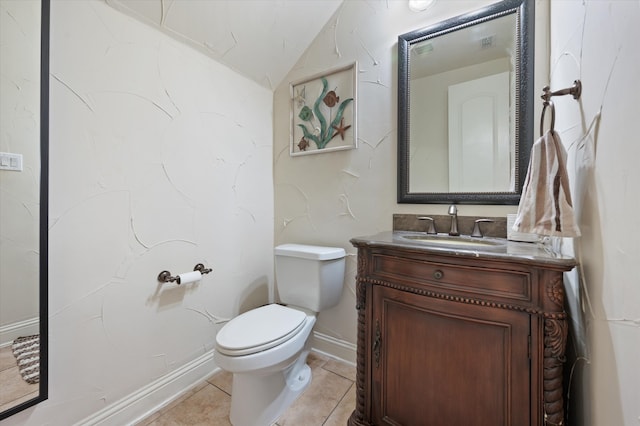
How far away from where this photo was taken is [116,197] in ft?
4.05

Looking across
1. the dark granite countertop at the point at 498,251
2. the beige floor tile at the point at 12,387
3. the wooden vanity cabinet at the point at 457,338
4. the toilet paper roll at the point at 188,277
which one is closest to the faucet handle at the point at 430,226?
the dark granite countertop at the point at 498,251

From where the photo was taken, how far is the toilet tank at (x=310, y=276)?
157 cm

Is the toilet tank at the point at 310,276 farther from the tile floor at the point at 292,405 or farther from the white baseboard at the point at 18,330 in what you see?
the white baseboard at the point at 18,330

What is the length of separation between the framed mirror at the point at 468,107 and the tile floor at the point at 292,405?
1120 mm

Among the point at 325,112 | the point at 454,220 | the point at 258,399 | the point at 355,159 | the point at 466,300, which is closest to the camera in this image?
the point at 466,300

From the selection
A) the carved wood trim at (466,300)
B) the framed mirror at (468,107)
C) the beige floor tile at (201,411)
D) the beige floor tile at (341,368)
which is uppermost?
the framed mirror at (468,107)

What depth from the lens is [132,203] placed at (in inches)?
50.8

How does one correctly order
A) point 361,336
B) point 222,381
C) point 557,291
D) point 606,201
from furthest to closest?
1. point 222,381
2. point 361,336
3. point 557,291
4. point 606,201

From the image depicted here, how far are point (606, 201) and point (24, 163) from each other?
182 centimetres

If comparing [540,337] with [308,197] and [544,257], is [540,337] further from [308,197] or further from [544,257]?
[308,197]

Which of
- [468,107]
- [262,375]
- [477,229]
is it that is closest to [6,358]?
[262,375]

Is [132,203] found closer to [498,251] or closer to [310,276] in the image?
[310,276]

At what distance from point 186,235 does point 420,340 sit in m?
1.28

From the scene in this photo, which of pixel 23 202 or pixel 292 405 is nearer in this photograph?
pixel 23 202
